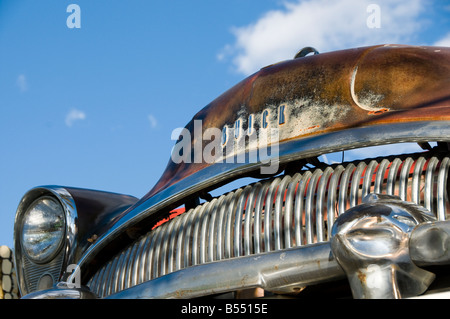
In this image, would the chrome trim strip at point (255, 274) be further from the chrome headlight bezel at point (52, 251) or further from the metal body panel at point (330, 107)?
the chrome headlight bezel at point (52, 251)

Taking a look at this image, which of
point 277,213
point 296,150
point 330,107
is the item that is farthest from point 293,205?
point 330,107

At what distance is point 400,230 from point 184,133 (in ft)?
4.74

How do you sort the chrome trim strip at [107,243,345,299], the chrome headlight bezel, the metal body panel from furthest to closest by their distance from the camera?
1. the chrome headlight bezel
2. the metal body panel
3. the chrome trim strip at [107,243,345,299]

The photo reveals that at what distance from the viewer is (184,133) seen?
311cm

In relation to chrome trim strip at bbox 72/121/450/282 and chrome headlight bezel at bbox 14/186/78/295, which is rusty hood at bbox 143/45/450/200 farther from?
chrome headlight bezel at bbox 14/186/78/295

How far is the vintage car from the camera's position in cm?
185

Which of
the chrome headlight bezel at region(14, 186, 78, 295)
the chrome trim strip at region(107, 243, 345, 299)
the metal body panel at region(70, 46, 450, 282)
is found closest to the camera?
the chrome trim strip at region(107, 243, 345, 299)

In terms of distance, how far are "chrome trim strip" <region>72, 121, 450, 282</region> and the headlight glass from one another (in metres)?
0.20

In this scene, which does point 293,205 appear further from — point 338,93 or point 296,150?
point 338,93

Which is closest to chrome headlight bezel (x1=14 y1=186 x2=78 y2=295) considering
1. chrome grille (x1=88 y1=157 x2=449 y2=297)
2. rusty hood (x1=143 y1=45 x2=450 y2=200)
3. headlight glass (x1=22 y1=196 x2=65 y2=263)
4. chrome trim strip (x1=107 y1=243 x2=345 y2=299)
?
headlight glass (x1=22 y1=196 x2=65 y2=263)

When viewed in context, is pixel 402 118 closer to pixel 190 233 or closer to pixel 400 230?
pixel 400 230
